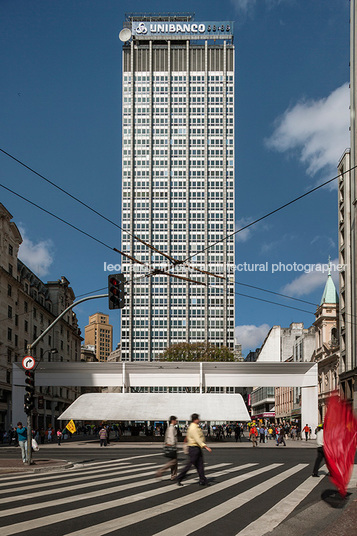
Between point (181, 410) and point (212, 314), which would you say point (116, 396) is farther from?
point (212, 314)

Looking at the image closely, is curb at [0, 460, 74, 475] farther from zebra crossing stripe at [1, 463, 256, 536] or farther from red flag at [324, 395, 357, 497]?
red flag at [324, 395, 357, 497]

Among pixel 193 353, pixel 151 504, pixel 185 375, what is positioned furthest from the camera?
pixel 193 353

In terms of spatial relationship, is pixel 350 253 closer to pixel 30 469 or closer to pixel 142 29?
pixel 30 469

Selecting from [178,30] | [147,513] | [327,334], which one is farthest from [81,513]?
[178,30]

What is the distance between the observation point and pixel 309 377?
56.7 meters

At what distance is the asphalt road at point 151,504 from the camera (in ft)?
29.7

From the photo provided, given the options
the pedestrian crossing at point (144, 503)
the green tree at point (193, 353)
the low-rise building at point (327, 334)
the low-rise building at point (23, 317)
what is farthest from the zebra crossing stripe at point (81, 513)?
the green tree at point (193, 353)

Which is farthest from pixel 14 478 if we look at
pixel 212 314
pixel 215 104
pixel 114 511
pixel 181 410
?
pixel 215 104

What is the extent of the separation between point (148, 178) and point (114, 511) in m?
138

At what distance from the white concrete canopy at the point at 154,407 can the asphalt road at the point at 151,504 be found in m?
30.4

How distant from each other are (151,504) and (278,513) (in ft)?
8.13

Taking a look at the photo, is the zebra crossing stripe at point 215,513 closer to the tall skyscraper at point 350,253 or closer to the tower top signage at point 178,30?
the tall skyscraper at point 350,253

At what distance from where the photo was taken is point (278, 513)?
10.4m

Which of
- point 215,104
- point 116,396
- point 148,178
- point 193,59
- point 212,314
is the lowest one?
point 116,396
